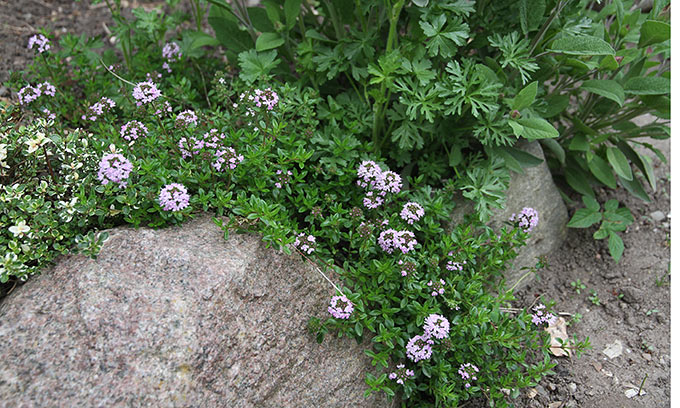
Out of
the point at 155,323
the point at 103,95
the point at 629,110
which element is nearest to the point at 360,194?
the point at 155,323

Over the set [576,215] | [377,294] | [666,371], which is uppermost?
[377,294]

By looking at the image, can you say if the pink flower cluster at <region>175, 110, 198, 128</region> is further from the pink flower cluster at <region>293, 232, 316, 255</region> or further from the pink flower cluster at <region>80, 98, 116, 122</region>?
the pink flower cluster at <region>293, 232, 316, 255</region>

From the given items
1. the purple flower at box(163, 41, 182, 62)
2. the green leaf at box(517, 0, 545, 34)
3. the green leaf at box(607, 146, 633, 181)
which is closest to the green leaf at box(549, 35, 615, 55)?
the green leaf at box(517, 0, 545, 34)

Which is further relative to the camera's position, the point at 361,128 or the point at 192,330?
the point at 361,128

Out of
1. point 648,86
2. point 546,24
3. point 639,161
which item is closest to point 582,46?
point 546,24

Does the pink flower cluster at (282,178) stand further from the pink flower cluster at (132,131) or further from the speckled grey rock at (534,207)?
Result: the speckled grey rock at (534,207)

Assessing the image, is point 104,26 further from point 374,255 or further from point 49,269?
point 374,255

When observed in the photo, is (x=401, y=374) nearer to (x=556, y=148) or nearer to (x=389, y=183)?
(x=389, y=183)
